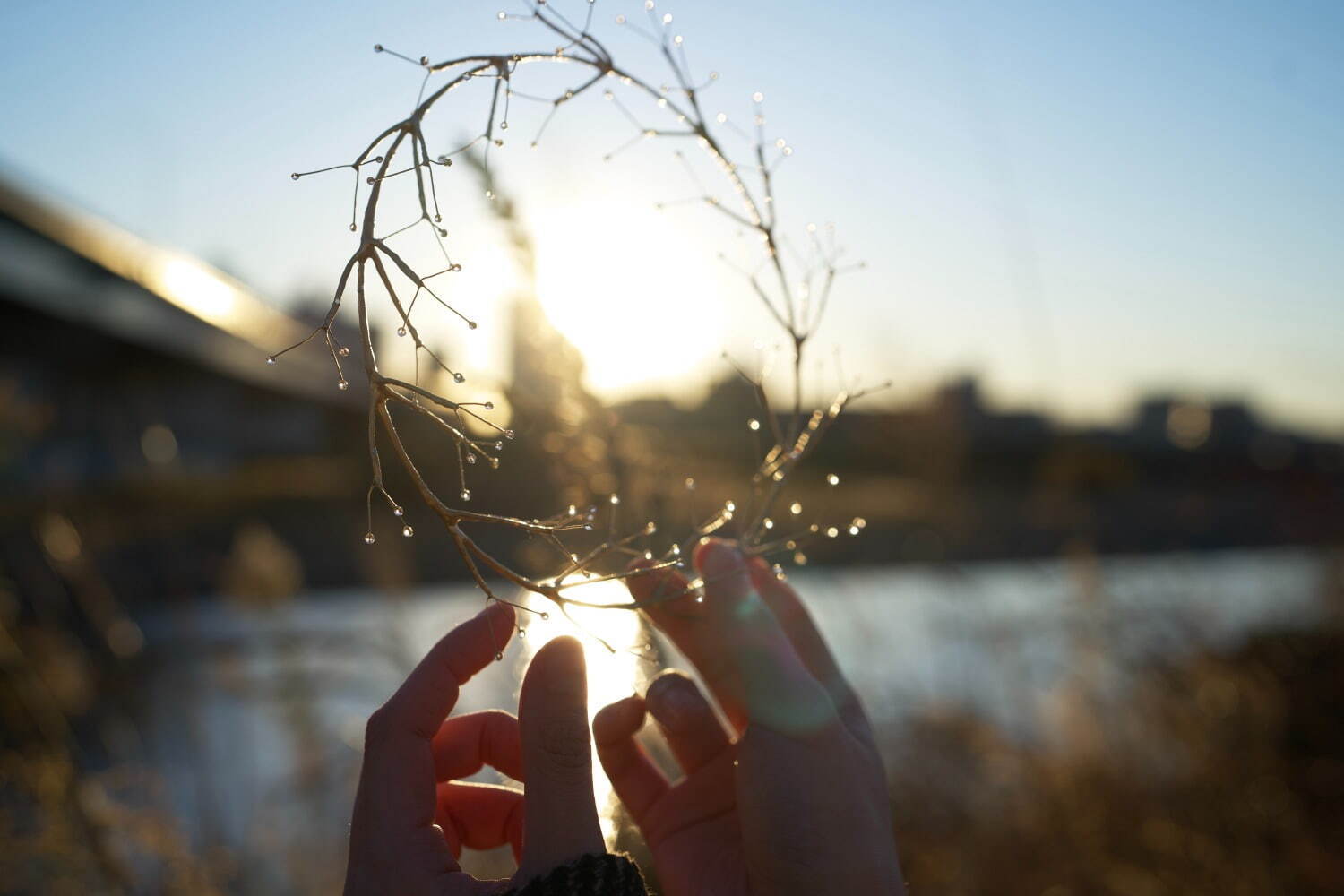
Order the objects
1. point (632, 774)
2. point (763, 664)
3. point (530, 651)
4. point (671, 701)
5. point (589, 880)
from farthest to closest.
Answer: point (530, 651), point (632, 774), point (671, 701), point (763, 664), point (589, 880)

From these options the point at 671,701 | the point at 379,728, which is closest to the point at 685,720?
the point at 671,701

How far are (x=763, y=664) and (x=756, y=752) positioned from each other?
0.30 ft

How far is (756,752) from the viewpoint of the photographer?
1.03 metres

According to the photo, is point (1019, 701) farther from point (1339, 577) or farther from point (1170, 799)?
point (1339, 577)

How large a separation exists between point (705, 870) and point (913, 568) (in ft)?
12.0

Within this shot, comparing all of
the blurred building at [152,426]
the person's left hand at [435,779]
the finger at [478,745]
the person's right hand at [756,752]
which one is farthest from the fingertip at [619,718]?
the blurred building at [152,426]

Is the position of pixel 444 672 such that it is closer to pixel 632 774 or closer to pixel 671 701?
pixel 671 701

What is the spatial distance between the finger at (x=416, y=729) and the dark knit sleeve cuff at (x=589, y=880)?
0.13m

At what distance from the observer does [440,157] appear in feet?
2.46

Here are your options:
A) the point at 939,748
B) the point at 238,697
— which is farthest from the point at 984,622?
the point at 238,697

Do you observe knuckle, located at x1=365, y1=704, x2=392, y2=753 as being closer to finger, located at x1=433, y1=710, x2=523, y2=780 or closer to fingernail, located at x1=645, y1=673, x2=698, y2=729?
finger, located at x1=433, y1=710, x2=523, y2=780

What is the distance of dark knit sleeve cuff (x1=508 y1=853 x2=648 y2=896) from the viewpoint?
2.84 ft

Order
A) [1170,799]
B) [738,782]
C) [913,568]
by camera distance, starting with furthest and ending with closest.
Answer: [913,568] < [1170,799] < [738,782]

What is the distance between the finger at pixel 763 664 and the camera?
1025 mm
